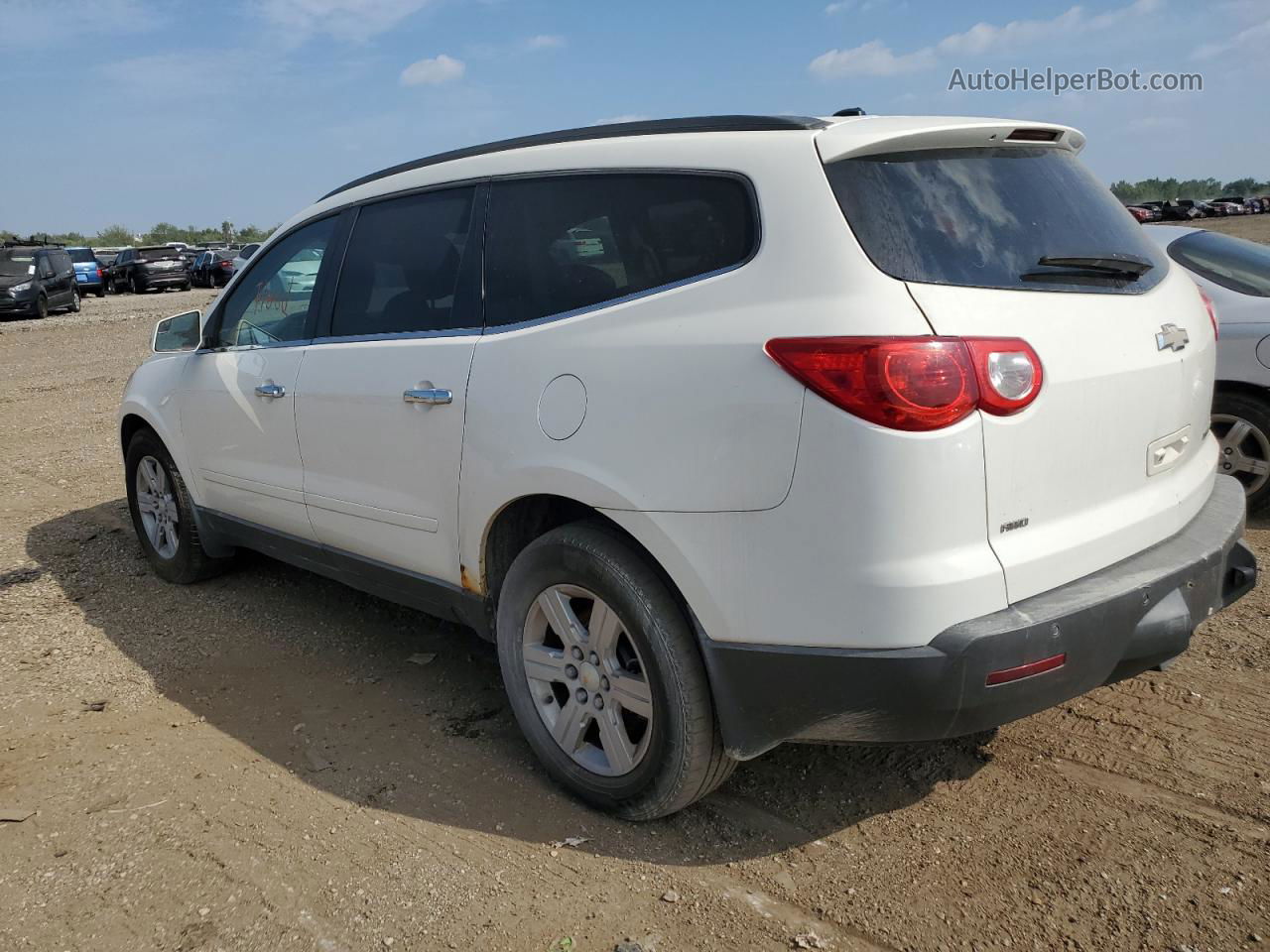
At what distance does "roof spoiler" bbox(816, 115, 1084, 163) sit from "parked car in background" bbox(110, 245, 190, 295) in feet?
127

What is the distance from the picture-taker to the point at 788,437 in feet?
8.06

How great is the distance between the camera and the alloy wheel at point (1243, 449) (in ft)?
18.0

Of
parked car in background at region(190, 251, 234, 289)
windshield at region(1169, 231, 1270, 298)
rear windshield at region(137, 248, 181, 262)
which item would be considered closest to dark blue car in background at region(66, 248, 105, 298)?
rear windshield at region(137, 248, 181, 262)

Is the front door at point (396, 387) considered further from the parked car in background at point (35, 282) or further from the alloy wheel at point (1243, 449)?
the parked car in background at point (35, 282)

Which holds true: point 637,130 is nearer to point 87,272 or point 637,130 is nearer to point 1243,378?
point 1243,378

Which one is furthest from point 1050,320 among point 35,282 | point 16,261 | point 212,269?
point 212,269

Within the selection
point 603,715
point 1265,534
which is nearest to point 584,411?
point 603,715

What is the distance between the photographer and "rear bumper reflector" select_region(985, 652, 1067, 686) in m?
2.43

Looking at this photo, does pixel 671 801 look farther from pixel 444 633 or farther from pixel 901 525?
pixel 444 633

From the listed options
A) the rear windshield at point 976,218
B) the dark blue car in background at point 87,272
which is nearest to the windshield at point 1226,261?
the rear windshield at point 976,218

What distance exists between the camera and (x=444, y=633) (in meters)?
4.73

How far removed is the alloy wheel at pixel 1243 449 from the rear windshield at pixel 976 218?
304 cm

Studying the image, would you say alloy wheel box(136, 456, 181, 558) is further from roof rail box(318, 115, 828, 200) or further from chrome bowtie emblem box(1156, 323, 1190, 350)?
chrome bowtie emblem box(1156, 323, 1190, 350)

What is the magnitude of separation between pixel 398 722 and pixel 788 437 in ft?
6.98
